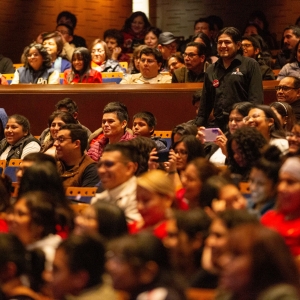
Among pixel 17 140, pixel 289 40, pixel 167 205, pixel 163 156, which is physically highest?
pixel 289 40

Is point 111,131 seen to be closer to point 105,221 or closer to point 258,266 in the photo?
point 105,221

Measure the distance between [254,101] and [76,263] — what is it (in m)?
2.66

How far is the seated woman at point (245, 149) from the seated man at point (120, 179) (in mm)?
444

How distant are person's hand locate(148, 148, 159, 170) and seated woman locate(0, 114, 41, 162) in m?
1.34

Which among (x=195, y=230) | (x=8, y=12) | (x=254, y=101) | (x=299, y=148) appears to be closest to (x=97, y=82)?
(x=254, y=101)

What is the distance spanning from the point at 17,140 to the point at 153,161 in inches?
58.8

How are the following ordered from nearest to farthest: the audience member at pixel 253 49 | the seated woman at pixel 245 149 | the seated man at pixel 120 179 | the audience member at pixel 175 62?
the seated man at pixel 120 179 < the seated woman at pixel 245 149 < the audience member at pixel 253 49 < the audience member at pixel 175 62

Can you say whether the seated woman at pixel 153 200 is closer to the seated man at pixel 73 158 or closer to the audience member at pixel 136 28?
the seated man at pixel 73 158

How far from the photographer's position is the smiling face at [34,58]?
6.44 m

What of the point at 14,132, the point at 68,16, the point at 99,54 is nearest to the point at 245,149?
the point at 14,132

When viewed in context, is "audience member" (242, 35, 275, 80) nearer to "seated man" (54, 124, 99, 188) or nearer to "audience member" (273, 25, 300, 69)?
"audience member" (273, 25, 300, 69)

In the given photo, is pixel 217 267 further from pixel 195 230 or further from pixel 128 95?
pixel 128 95

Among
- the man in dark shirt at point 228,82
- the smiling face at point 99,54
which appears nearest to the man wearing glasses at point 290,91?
the man in dark shirt at point 228,82

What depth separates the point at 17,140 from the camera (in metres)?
5.25
